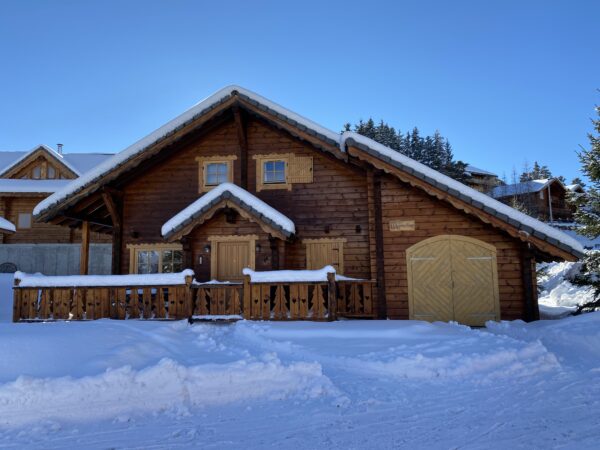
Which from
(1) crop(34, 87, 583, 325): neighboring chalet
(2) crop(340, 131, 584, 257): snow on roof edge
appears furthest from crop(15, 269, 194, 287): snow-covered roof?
(2) crop(340, 131, 584, 257): snow on roof edge

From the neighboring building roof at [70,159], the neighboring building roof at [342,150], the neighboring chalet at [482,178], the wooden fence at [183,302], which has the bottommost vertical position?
the wooden fence at [183,302]

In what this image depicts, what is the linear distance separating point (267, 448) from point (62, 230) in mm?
26635

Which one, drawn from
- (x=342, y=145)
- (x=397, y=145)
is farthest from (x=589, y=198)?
(x=397, y=145)

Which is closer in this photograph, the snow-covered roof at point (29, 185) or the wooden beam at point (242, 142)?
the wooden beam at point (242, 142)

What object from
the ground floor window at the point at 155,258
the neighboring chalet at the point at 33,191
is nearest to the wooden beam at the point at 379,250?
the ground floor window at the point at 155,258

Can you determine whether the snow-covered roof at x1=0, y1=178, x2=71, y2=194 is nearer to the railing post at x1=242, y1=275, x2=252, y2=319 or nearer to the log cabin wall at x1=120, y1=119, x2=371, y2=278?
the log cabin wall at x1=120, y1=119, x2=371, y2=278

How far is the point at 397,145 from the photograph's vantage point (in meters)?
47.9

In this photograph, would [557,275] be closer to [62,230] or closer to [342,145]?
[342,145]

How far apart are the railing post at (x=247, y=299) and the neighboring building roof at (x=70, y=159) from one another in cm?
2145

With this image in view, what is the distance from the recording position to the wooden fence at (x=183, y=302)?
975 centimetres

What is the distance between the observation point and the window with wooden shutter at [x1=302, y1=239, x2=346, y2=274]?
40.7ft

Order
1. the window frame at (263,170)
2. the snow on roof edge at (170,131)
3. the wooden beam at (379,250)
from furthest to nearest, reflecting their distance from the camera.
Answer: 1. the window frame at (263,170)
2. the snow on roof edge at (170,131)
3. the wooden beam at (379,250)

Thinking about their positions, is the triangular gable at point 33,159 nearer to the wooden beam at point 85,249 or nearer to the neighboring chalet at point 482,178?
the wooden beam at point 85,249

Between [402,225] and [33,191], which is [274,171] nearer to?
[402,225]
